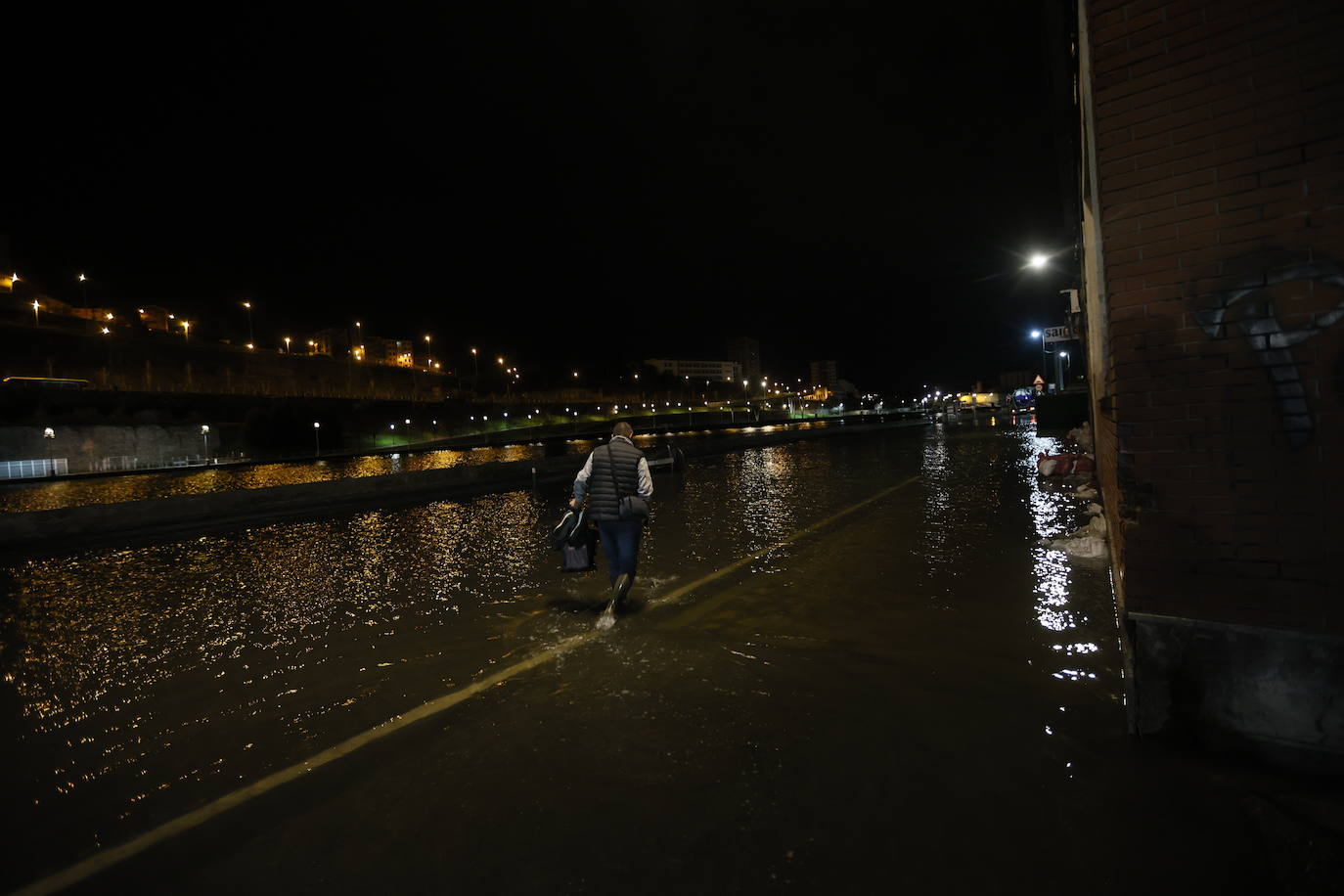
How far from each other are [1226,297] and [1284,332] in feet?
0.92

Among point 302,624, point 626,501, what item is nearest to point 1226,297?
point 626,501

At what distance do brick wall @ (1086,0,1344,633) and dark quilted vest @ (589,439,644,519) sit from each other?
3.60 meters

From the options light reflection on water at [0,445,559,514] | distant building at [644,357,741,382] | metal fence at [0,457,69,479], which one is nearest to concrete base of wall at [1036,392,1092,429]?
light reflection on water at [0,445,559,514]

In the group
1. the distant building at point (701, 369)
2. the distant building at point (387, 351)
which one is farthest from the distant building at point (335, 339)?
the distant building at point (701, 369)

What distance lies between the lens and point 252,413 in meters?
46.2

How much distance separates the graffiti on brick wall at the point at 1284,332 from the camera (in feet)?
9.05

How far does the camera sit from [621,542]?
5.74m

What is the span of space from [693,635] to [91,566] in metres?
10.3

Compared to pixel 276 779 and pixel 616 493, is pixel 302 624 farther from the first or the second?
pixel 616 493

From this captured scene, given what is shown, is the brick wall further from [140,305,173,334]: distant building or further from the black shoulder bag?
[140,305,173,334]: distant building

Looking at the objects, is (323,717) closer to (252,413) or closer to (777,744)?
(777,744)

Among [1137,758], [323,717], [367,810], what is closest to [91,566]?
[323,717]

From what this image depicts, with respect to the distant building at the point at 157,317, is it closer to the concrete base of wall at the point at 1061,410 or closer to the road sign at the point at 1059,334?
the concrete base of wall at the point at 1061,410

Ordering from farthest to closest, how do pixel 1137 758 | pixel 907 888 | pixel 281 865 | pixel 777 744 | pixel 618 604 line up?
1. pixel 618 604
2. pixel 777 744
3. pixel 1137 758
4. pixel 281 865
5. pixel 907 888
